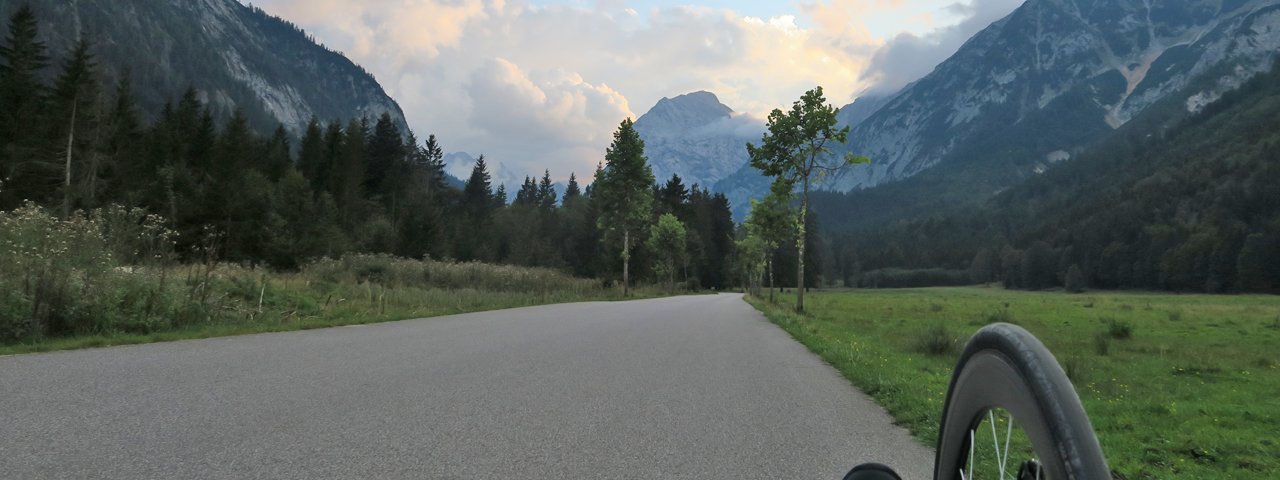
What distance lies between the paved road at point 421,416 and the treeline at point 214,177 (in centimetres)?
683

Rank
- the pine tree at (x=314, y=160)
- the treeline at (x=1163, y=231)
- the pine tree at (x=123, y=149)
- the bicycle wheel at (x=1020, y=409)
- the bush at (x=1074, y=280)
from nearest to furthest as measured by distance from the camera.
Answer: the bicycle wheel at (x=1020, y=409), the pine tree at (x=123, y=149), the pine tree at (x=314, y=160), the treeline at (x=1163, y=231), the bush at (x=1074, y=280)

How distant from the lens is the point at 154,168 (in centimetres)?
4441

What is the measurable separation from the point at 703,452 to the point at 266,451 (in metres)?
2.92

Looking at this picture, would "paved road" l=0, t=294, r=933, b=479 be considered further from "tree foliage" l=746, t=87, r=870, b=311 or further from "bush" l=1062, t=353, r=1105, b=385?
"tree foliage" l=746, t=87, r=870, b=311

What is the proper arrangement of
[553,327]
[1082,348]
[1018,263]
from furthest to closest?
[1018,263]
[1082,348]
[553,327]

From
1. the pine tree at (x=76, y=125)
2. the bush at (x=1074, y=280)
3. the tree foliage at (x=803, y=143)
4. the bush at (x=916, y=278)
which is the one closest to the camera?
the tree foliage at (x=803, y=143)

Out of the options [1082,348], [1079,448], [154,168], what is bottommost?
[1082,348]

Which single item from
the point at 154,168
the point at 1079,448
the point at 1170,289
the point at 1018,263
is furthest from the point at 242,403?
the point at 1018,263

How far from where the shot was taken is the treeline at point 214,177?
3594 cm

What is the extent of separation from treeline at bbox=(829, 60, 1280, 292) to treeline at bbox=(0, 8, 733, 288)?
81736 mm

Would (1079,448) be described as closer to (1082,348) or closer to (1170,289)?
(1082,348)

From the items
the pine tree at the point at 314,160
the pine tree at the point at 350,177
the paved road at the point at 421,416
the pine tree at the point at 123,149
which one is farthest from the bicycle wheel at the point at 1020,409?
the pine tree at the point at 314,160

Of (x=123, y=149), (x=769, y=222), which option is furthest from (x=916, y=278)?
(x=123, y=149)

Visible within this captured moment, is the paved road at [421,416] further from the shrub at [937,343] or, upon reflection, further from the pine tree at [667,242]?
the pine tree at [667,242]
